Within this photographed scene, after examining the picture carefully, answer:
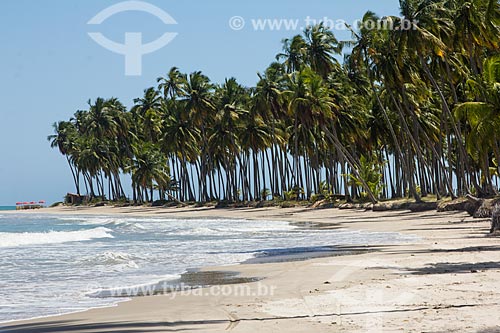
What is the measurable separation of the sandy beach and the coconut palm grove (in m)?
14.3

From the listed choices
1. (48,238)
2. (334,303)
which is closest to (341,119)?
(48,238)

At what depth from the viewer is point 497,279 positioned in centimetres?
1116

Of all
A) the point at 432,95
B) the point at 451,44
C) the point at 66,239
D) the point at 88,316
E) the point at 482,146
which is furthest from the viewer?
the point at 432,95

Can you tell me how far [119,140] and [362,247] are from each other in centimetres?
8503

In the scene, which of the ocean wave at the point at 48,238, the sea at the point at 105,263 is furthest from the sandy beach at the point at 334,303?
the ocean wave at the point at 48,238

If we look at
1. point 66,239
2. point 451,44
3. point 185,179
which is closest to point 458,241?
point 66,239

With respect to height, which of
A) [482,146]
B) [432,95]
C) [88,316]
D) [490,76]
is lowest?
[88,316]

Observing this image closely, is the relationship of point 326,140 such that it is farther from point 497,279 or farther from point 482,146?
point 497,279

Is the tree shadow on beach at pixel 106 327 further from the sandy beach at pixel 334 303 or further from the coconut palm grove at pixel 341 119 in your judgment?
the coconut palm grove at pixel 341 119

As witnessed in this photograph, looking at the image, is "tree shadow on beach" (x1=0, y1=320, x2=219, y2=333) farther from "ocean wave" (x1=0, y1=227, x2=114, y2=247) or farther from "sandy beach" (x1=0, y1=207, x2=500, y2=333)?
"ocean wave" (x1=0, y1=227, x2=114, y2=247)

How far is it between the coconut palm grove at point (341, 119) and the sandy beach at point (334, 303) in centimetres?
1426

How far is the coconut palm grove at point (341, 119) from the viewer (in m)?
38.6

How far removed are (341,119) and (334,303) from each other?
51.2m

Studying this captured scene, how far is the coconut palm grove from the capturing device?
127 ft
